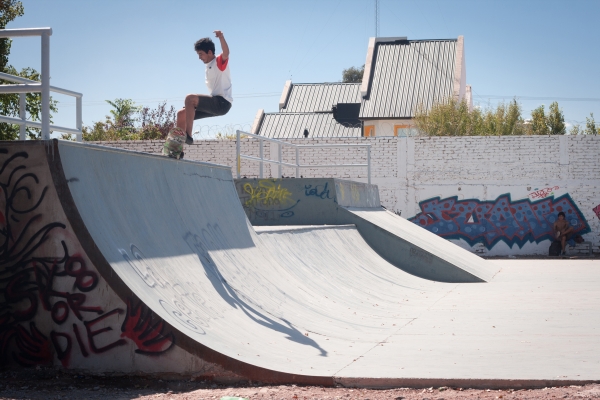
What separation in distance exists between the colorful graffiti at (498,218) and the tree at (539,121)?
10853mm

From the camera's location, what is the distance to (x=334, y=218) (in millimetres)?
12055

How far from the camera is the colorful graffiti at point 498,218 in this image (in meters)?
19.9

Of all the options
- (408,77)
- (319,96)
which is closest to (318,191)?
(408,77)

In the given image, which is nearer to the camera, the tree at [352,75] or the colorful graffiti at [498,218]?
the colorful graffiti at [498,218]

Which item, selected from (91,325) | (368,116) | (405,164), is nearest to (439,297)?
(91,325)

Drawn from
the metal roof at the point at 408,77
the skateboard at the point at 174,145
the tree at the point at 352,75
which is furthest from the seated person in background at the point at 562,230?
the tree at the point at 352,75

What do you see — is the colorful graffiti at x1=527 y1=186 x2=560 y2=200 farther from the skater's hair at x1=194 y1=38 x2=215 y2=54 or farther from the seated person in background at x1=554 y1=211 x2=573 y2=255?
the skater's hair at x1=194 y1=38 x2=215 y2=54

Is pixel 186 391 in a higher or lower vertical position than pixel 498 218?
lower

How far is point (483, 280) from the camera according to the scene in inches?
445

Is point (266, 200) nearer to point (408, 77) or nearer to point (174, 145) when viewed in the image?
point (174, 145)

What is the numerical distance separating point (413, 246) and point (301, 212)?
2.05 m

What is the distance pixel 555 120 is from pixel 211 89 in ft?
88.6

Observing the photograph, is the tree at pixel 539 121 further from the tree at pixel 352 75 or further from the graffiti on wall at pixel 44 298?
the tree at pixel 352 75

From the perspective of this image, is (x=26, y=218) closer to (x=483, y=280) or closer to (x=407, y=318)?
(x=407, y=318)
